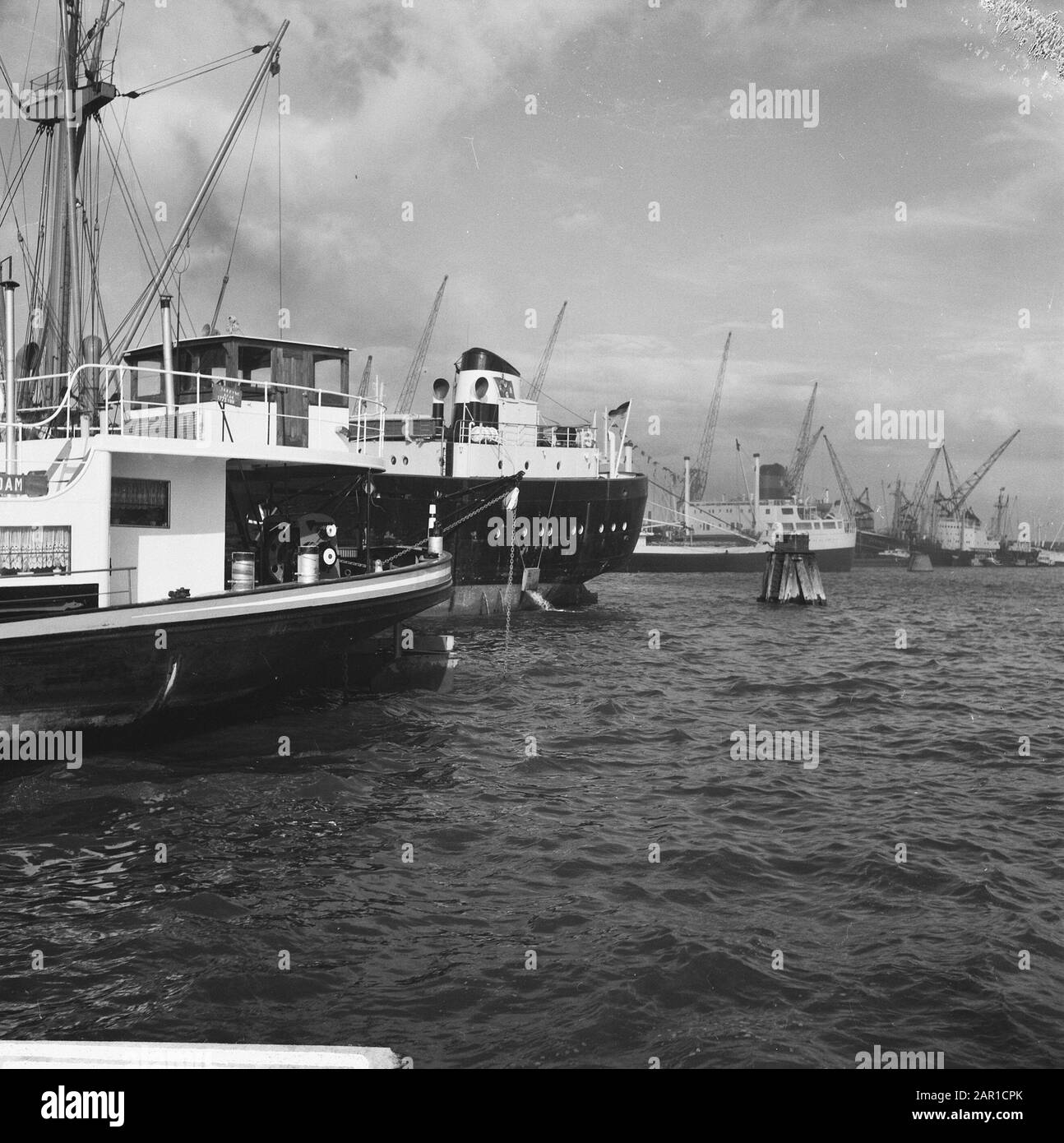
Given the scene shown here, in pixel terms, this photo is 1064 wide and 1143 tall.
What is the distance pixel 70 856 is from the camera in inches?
445

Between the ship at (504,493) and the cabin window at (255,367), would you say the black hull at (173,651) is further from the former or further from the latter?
the ship at (504,493)

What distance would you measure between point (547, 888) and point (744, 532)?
127 metres

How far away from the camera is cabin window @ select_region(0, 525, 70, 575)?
1500cm

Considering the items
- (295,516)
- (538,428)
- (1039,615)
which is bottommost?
(1039,615)

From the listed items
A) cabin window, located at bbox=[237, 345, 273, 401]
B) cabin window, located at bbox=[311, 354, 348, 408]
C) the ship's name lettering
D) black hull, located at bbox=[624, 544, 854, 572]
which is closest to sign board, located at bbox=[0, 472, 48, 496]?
cabin window, located at bbox=[237, 345, 273, 401]

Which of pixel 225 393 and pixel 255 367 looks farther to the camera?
pixel 255 367

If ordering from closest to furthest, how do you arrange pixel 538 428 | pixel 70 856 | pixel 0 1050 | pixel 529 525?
pixel 0 1050 < pixel 70 856 < pixel 529 525 < pixel 538 428

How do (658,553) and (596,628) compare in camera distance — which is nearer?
(596,628)

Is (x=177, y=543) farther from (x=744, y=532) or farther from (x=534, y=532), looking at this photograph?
(x=744, y=532)

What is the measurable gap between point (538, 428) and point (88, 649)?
3283 cm

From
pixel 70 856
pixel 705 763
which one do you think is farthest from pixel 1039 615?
pixel 70 856

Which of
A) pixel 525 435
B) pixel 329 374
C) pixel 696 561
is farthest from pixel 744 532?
pixel 329 374

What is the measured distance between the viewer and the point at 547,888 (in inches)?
422
